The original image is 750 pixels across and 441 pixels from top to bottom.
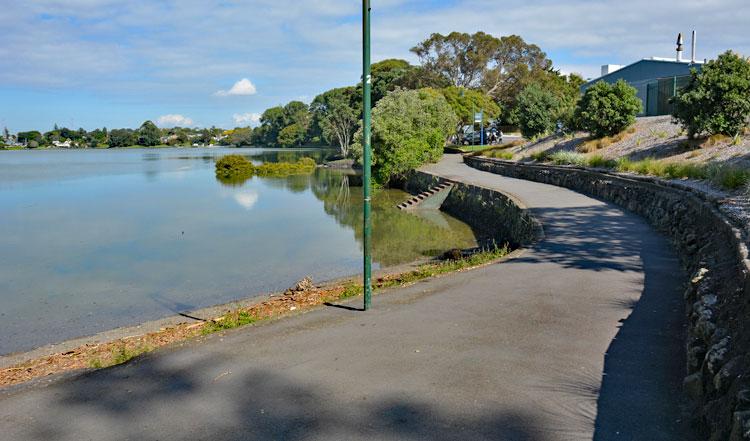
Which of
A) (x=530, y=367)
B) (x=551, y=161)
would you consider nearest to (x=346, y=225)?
(x=551, y=161)

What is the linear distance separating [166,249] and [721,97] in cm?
2036

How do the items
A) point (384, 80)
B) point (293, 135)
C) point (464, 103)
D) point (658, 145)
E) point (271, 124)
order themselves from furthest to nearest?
1. point (271, 124)
2. point (293, 135)
3. point (384, 80)
4. point (464, 103)
5. point (658, 145)

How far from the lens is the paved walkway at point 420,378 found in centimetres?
453

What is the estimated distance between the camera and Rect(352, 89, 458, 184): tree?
39344 millimetres

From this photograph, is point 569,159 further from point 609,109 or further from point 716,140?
point 716,140

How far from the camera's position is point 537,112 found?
39.5 m

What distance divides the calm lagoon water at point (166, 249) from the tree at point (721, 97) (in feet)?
30.3

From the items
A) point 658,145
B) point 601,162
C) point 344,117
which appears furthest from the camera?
point 344,117

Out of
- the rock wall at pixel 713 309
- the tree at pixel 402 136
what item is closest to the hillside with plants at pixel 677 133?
the rock wall at pixel 713 309

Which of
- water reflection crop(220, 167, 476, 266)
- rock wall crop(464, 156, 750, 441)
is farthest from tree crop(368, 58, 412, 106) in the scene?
rock wall crop(464, 156, 750, 441)

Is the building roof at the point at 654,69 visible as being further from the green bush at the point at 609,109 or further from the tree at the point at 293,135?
the tree at the point at 293,135

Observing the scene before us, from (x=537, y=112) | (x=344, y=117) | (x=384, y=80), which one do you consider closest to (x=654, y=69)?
(x=537, y=112)

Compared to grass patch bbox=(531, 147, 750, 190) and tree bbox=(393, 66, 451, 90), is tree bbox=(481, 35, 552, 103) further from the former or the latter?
grass patch bbox=(531, 147, 750, 190)

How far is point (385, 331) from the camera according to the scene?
6.95m
